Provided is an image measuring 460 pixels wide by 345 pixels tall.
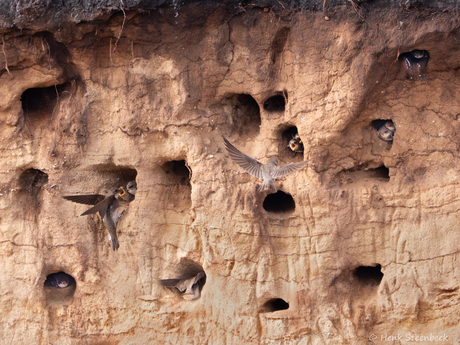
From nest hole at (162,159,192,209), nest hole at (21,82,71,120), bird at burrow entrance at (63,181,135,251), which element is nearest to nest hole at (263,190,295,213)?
nest hole at (162,159,192,209)

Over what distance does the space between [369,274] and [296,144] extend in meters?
1.29

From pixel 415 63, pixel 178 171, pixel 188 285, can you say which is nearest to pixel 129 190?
pixel 178 171

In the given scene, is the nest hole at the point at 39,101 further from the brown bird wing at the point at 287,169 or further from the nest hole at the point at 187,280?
the brown bird wing at the point at 287,169

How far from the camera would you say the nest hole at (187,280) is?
3984mm

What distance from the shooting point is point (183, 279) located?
A: 406cm

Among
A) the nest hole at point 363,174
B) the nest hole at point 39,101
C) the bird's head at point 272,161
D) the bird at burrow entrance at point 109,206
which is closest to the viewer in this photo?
the bird's head at point 272,161

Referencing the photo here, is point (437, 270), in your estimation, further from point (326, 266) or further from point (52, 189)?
point (52, 189)

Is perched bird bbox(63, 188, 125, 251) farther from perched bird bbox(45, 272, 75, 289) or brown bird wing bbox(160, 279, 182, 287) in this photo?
perched bird bbox(45, 272, 75, 289)

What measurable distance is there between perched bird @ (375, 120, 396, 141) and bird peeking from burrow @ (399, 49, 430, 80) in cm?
40

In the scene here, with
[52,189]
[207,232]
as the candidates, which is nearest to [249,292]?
[207,232]

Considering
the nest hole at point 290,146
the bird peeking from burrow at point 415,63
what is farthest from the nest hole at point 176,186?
the bird peeking from burrow at point 415,63

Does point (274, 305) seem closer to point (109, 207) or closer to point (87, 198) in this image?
point (109, 207)

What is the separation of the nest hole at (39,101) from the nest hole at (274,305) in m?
2.68

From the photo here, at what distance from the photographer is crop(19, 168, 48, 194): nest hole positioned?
421 cm
